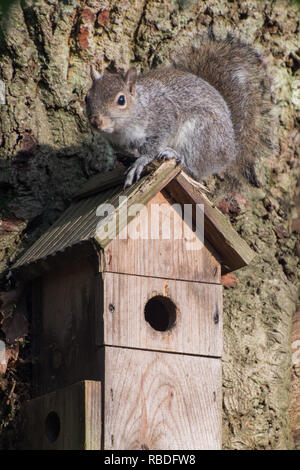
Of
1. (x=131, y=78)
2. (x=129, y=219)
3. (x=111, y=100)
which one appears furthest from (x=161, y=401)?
(x=131, y=78)

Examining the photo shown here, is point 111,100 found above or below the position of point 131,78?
below

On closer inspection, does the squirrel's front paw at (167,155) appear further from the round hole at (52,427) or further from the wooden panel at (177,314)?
the round hole at (52,427)

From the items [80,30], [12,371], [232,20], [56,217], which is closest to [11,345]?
[12,371]

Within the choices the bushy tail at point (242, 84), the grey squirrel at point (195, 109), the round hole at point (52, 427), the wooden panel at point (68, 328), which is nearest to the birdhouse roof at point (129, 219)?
the wooden panel at point (68, 328)

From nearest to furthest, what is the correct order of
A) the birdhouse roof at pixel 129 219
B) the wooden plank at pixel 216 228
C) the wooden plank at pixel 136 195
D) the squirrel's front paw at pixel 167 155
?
the wooden plank at pixel 136 195 < the birdhouse roof at pixel 129 219 < the wooden plank at pixel 216 228 < the squirrel's front paw at pixel 167 155

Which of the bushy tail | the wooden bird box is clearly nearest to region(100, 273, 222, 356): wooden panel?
the wooden bird box

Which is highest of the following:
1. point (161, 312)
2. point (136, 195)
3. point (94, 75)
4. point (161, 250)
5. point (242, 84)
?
point (242, 84)

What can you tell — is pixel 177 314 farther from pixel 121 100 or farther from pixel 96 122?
pixel 121 100

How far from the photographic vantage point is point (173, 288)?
2.54 meters

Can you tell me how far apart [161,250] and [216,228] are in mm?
214

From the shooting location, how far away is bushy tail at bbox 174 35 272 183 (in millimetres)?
3430

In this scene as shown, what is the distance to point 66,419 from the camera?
2.36 meters

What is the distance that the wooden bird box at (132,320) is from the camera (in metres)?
2.35

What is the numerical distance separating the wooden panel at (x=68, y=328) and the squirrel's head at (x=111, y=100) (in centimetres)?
62
